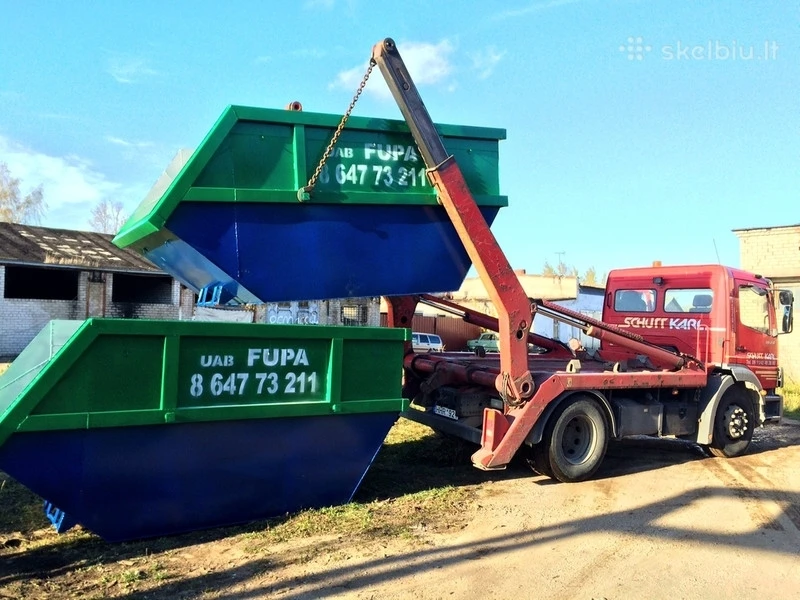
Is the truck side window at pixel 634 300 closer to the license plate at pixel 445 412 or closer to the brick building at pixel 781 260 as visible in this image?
the license plate at pixel 445 412

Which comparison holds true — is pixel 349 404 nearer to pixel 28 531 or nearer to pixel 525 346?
pixel 525 346

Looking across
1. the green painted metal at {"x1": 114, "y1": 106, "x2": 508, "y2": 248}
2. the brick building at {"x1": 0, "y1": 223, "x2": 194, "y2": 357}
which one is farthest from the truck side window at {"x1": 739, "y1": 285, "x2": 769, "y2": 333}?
the brick building at {"x1": 0, "y1": 223, "x2": 194, "y2": 357}

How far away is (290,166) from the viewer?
5.28 meters

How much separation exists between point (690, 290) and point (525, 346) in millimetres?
3645

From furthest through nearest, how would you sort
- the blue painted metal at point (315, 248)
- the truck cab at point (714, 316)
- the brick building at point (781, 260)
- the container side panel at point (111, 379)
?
the brick building at point (781, 260) → the truck cab at point (714, 316) → the blue painted metal at point (315, 248) → the container side panel at point (111, 379)

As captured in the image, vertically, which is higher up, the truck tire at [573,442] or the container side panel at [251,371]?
the container side panel at [251,371]

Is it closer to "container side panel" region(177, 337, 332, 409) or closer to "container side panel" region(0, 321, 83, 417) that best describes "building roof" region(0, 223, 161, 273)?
"container side panel" region(0, 321, 83, 417)

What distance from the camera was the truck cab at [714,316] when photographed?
8.62 metres

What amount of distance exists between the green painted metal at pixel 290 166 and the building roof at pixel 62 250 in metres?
15.6

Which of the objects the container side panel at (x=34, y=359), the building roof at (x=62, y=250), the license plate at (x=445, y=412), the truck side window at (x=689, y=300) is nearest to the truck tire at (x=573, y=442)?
the license plate at (x=445, y=412)

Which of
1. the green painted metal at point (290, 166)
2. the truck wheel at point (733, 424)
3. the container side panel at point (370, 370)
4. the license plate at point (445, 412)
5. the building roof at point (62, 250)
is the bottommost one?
the truck wheel at point (733, 424)

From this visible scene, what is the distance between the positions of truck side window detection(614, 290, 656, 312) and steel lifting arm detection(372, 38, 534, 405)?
12.0 feet

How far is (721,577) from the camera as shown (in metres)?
4.59

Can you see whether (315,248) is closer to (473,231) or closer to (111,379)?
(473,231)
